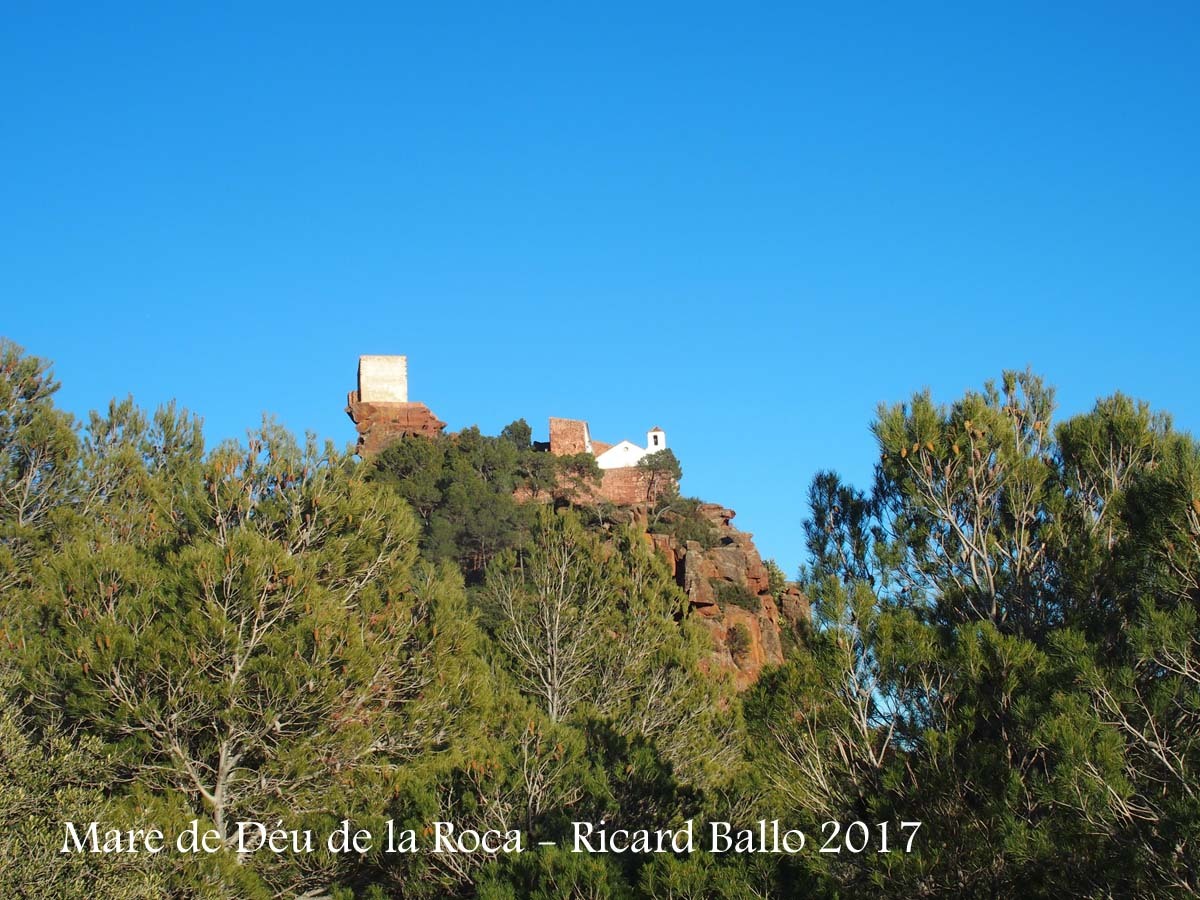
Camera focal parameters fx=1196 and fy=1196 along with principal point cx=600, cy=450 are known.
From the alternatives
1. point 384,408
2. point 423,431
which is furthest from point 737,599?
point 384,408

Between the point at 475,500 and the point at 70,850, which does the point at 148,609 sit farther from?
the point at 475,500

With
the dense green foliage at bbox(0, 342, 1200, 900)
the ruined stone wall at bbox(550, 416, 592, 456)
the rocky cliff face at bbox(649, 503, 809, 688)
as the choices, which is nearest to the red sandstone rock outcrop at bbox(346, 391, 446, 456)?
the ruined stone wall at bbox(550, 416, 592, 456)

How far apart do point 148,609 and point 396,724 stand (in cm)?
336

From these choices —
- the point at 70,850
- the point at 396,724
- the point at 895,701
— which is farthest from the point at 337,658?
the point at 895,701

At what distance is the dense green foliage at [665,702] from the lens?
8.45m

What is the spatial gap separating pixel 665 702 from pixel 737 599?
24191 mm

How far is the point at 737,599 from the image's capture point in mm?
41906

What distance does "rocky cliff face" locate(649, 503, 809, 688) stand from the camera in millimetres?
38688

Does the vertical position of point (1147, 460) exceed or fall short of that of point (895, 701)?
it exceeds it

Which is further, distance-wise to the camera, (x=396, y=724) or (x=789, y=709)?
(x=396, y=724)

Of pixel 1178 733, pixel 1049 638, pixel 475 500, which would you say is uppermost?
pixel 475 500

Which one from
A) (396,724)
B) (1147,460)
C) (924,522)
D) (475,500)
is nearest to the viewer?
(1147,460)

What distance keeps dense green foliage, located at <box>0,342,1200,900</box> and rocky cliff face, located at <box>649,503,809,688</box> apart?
2052 centimetres

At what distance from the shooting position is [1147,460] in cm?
1039
